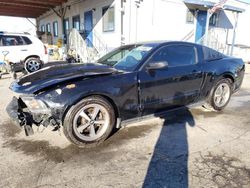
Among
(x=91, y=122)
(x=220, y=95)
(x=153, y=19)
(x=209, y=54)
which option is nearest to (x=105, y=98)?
(x=91, y=122)

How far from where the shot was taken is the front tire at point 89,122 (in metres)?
3.30

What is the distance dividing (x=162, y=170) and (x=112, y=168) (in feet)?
2.04

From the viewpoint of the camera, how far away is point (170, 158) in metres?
3.16

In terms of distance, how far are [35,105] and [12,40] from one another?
A: 8629mm

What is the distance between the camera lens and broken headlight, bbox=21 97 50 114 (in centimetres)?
318

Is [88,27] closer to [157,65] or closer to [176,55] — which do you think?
[176,55]

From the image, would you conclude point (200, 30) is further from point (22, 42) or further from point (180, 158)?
point (180, 158)

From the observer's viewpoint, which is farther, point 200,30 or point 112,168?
point 200,30

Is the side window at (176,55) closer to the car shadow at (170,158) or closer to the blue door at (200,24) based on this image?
the car shadow at (170,158)

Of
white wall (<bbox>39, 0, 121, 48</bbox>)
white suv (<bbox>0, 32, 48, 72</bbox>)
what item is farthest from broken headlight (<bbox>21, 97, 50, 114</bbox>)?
white wall (<bbox>39, 0, 121, 48</bbox>)

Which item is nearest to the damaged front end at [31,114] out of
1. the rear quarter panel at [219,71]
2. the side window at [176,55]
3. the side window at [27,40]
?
the side window at [176,55]

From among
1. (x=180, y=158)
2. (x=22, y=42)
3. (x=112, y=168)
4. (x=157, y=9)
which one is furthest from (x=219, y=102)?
(x=22, y=42)

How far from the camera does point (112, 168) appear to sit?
293cm

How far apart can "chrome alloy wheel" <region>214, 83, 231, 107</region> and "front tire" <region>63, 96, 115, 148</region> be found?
104 inches
